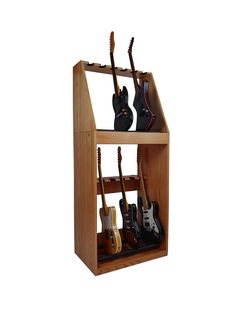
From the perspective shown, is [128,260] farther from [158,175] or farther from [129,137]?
[129,137]

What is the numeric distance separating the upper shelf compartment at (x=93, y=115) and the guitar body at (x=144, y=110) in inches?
4.3

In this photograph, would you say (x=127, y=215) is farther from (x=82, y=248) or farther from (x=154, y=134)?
(x=154, y=134)

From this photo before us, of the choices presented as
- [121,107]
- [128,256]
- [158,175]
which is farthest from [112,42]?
[128,256]

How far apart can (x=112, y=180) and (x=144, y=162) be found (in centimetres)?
45

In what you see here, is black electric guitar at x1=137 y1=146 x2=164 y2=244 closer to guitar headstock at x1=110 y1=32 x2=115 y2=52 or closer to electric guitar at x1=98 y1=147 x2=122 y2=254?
electric guitar at x1=98 y1=147 x2=122 y2=254

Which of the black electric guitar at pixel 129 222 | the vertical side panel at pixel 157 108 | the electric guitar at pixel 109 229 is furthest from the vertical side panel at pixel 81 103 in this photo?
the vertical side panel at pixel 157 108

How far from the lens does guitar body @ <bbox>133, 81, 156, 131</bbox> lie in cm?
198

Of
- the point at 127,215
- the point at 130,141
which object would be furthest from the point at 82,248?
the point at 130,141

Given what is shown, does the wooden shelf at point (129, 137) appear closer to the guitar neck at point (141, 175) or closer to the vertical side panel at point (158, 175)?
the vertical side panel at point (158, 175)

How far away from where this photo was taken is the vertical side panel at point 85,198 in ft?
5.74

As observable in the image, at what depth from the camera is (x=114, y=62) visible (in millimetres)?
2010

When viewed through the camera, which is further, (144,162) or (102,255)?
(144,162)

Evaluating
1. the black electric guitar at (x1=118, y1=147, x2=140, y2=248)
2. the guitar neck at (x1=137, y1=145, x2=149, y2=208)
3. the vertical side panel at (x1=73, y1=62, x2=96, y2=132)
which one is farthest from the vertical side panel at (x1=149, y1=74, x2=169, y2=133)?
the vertical side panel at (x1=73, y1=62, x2=96, y2=132)

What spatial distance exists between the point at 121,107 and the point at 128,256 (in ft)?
4.34
